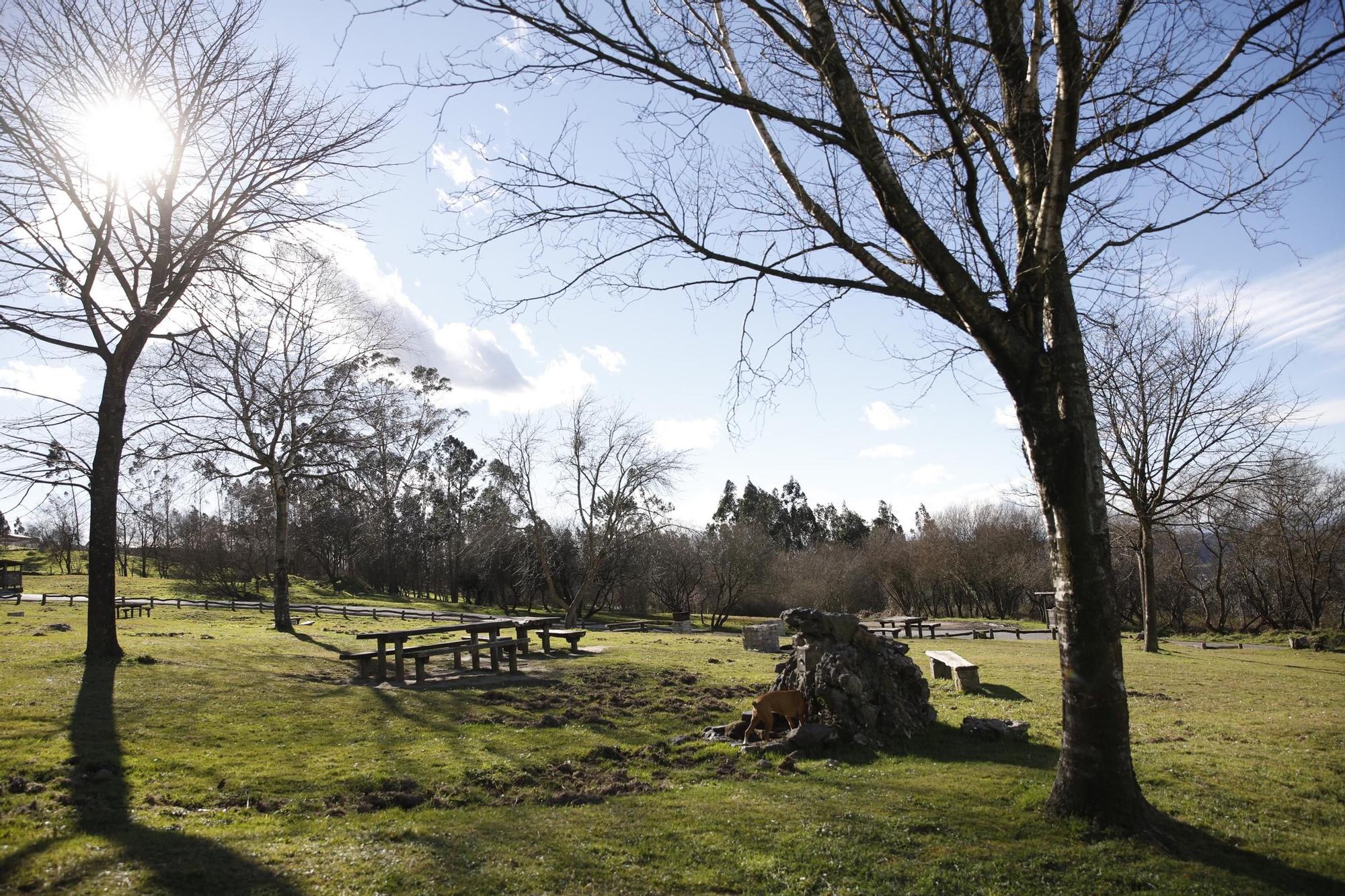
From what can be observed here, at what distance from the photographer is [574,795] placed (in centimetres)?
712

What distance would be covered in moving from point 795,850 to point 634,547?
1509 inches

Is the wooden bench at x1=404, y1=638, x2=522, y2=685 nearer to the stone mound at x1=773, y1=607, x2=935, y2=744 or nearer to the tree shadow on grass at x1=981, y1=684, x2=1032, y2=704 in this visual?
the stone mound at x1=773, y1=607, x2=935, y2=744

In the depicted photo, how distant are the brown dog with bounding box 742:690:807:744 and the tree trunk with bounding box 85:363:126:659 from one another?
10.7 meters

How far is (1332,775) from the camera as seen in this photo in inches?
294

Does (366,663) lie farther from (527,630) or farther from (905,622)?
(905,622)

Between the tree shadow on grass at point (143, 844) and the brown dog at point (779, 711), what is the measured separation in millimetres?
5847

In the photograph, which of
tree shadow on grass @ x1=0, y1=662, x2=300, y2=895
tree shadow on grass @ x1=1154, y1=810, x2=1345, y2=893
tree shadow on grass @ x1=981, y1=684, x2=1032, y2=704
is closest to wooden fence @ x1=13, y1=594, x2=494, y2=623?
tree shadow on grass @ x1=981, y1=684, x2=1032, y2=704

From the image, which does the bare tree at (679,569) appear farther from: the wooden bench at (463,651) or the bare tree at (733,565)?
the wooden bench at (463,651)

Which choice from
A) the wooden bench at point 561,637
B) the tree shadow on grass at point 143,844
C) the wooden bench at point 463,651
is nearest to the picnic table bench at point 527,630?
the wooden bench at point 561,637

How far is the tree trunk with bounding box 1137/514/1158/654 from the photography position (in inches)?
864

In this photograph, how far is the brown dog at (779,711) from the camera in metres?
9.38

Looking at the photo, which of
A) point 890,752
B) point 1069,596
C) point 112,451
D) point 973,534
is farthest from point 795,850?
point 973,534

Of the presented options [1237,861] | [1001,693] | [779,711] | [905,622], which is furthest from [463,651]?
[905,622]

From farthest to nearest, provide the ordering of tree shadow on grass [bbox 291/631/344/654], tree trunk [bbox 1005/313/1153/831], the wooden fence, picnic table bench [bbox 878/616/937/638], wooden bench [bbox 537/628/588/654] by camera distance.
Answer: the wooden fence → picnic table bench [bbox 878/616/937/638] → wooden bench [bbox 537/628/588/654] → tree shadow on grass [bbox 291/631/344/654] → tree trunk [bbox 1005/313/1153/831]
